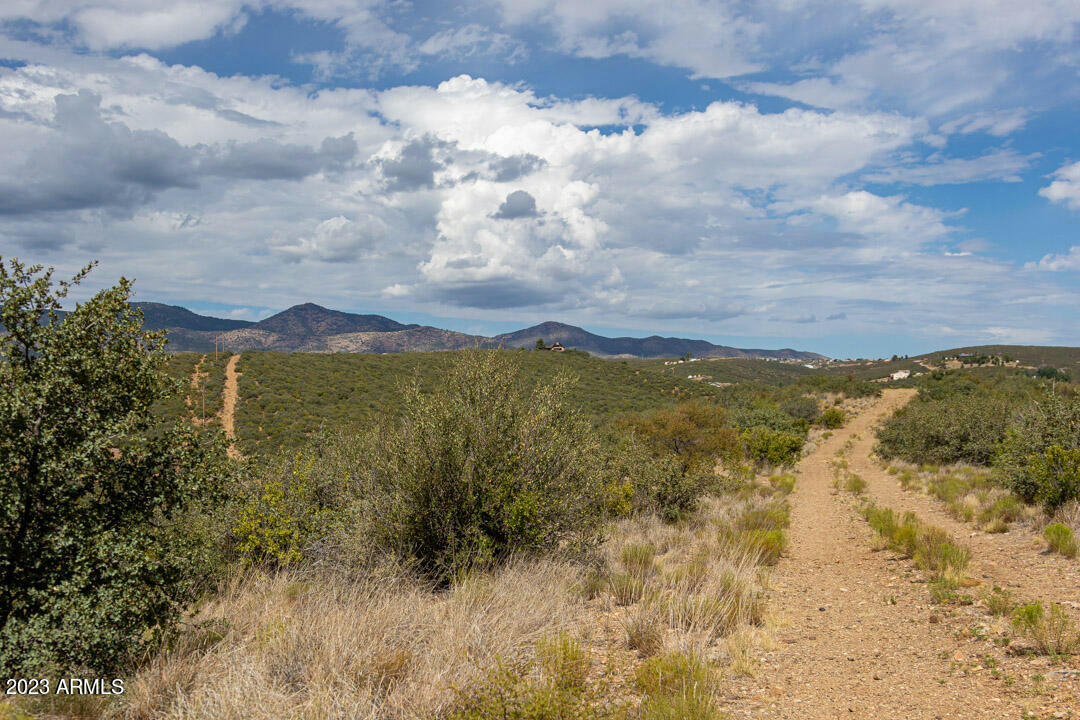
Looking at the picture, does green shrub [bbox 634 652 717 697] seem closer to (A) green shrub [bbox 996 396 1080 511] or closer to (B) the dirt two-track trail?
(B) the dirt two-track trail

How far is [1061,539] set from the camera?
29.2 feet

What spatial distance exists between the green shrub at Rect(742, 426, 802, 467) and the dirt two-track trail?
1598cm

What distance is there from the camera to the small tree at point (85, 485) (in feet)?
14.3

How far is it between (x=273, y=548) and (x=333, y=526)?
3.32 ft

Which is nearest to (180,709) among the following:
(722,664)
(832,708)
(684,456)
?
(722,664)

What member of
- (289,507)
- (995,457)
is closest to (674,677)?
(289,507)

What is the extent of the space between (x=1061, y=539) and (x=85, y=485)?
1307cm

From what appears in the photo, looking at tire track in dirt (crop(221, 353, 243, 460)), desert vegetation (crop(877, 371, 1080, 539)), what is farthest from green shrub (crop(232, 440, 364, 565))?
tire track in dirt (crop(221, 353, 243, 460))

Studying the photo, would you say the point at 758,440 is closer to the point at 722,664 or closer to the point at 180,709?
the point at 722,664

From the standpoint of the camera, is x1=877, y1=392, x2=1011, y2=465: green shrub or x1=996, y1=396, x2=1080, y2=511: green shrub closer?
x1=996, y1=396, x2=1080, y2=511: green shrub

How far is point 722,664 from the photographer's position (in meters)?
5.62

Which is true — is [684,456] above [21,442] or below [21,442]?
below

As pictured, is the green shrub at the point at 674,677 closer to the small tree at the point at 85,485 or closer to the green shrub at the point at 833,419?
the small tree at the point at 85,485

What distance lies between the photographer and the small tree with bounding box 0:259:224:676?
14.3 feet
